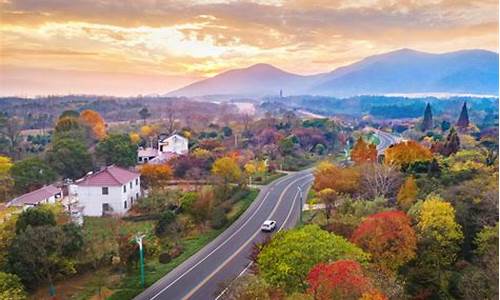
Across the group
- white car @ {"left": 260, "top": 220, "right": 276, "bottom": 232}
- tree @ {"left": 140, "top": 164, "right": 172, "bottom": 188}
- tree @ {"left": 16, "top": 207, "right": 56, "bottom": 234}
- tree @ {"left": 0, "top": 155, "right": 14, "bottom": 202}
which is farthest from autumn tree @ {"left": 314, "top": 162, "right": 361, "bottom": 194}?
tree @ {"left": 0, "top": 155, "right": 14, "bottom": 202}

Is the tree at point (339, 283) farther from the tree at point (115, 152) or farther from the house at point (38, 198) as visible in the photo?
the tree at point (115, 152)

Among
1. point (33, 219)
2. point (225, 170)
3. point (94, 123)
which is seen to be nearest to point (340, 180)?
point (225, 170)

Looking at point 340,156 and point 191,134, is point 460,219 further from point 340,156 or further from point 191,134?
point 191,134

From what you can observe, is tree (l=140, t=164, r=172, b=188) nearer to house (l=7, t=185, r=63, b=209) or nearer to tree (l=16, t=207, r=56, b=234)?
house (l=7, t=185, r=63, b=209)

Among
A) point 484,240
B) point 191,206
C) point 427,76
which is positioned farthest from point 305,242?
point 427,76

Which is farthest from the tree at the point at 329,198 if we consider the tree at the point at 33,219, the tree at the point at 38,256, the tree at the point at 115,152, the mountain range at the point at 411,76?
the mountain range at the point at 411,76
